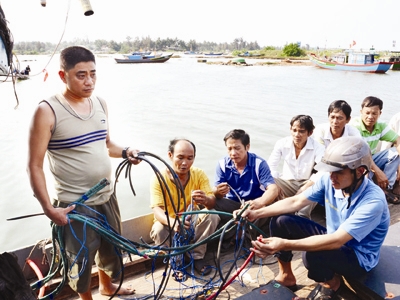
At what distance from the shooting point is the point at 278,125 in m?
11.7

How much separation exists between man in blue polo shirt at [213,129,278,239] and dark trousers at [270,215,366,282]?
49cm

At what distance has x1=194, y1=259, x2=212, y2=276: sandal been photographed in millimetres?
2663

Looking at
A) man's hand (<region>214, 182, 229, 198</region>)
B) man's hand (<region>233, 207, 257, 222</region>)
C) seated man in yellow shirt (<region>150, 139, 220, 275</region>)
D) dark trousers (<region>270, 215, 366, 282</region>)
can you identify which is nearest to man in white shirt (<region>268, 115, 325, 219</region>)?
man's hand (<region>214, 182, 229, 198</region>)

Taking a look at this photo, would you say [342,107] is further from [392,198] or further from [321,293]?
[321,293]

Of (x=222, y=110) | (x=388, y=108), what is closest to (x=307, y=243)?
(x=222, y=110)

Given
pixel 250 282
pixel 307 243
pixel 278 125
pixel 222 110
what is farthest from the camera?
pixel 222 110

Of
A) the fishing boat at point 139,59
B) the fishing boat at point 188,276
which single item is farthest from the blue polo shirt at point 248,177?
the fishing boat at point 139,59

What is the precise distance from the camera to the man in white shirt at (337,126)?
11.7ft

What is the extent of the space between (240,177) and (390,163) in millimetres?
2036

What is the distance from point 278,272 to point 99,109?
1.76 meters

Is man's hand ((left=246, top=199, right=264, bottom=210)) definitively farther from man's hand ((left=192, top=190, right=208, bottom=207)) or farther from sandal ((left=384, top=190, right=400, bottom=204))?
sandal ((left=384, top=190, right=400, bottom=204))

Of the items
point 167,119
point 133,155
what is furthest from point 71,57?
point 167,119

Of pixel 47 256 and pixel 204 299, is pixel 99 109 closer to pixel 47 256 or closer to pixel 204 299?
pixel 47 256

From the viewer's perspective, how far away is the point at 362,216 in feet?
6.21
